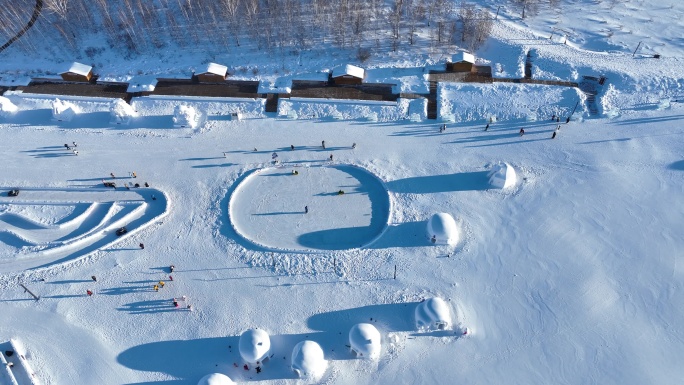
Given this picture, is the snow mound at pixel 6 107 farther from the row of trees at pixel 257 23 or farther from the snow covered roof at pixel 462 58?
the snow covered roof at pixel 462 58

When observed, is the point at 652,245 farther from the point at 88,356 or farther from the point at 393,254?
the point at 88,356

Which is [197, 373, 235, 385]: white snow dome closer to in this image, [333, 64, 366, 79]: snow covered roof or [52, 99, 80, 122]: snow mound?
[333, 64, 366, 79]: snow covered roof

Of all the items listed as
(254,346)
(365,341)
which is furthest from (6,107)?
(365,341)

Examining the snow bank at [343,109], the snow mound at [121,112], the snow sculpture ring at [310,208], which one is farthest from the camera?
the snow bank at [343,109]

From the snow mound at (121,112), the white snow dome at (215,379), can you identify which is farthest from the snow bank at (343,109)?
the white snow dome at (215,379)

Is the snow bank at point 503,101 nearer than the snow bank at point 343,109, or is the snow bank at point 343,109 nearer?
the snow bank at point 503,101

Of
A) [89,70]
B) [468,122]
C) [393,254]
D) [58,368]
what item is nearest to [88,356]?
[58,368]

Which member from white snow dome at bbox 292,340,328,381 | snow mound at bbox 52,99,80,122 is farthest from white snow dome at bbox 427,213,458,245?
snow mound at bbox 52,99,80,122
